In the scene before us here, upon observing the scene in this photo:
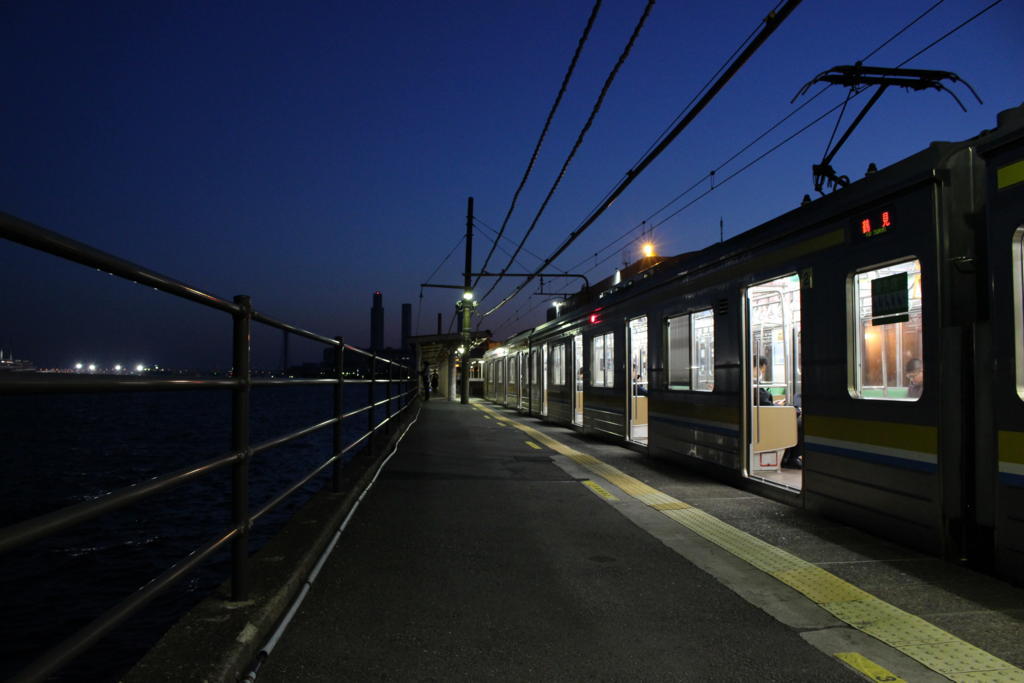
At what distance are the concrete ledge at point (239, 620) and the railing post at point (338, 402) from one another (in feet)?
2.74

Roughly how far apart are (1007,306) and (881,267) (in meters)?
1.15

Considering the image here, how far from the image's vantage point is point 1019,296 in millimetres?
3914

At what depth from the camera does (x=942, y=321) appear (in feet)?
14.3

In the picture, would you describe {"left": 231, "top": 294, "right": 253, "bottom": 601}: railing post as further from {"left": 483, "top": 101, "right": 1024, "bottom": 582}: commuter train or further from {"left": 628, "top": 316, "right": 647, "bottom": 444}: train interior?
{"left": 628, "top": 316, "right": 647, "bottom": 444}: train interior

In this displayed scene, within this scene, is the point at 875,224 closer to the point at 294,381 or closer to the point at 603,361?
the point at 294,381

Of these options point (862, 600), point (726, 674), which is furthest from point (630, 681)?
point (862, 600)

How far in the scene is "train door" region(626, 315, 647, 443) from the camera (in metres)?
11.2

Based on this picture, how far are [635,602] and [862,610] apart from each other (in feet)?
3.66

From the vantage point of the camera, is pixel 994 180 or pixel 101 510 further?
pixel 994 180

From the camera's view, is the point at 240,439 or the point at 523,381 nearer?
the point at 240,439

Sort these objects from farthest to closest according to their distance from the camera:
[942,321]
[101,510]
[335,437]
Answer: [335,437] < [942,321] < [101,510]

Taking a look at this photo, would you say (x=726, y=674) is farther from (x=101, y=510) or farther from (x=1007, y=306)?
(x=1007, y=306)

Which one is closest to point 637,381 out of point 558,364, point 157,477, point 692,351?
point 692,351

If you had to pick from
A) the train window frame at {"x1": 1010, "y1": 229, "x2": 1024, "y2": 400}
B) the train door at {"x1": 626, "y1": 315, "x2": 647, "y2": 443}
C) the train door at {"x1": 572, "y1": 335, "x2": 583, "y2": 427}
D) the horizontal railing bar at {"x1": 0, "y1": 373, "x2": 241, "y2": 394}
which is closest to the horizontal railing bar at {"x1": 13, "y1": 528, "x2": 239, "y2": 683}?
the horizontal railing bar at {"x1": 0, "y1": 373, "x2": 241, "y2": 394}
